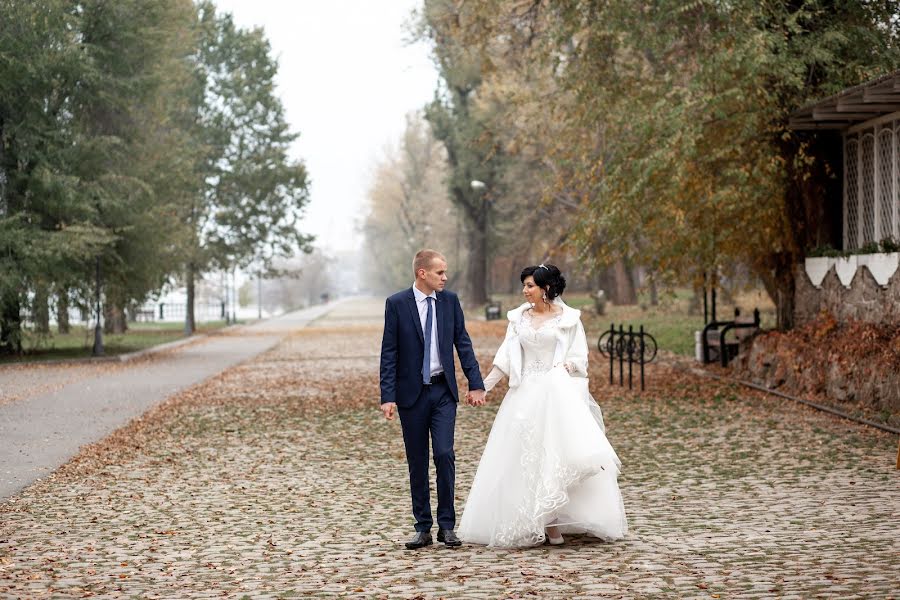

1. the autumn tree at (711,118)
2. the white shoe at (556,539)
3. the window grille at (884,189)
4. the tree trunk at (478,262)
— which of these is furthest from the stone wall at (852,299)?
the tree trunk at (478,262)

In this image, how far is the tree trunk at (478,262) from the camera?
64688 mm

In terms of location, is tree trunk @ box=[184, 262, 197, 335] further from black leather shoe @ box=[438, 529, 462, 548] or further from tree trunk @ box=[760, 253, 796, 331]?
black leather shoe @ box=[438, 529, 462, 548]

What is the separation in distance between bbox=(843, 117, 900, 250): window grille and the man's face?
1230cm

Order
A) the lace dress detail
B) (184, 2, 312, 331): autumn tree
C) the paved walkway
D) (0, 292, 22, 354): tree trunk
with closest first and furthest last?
the lace dress detail
the paved walkway
(0, 292, 22, 354): tree trunk
(184, 2, 312, 331): autumn tree

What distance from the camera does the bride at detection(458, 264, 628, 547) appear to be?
788cm

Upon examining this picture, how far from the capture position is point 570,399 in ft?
26.6

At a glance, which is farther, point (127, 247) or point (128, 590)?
point (127, 247)

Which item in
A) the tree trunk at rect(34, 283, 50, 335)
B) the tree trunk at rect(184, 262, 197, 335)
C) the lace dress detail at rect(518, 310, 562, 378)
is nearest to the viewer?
the lace dress detail at rect(518, 310, 562, 378)

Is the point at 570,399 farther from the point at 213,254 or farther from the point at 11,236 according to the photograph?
the point at 213,254

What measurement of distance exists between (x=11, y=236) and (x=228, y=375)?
22.8 feet

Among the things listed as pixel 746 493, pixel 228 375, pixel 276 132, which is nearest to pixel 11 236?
pixel 228 375

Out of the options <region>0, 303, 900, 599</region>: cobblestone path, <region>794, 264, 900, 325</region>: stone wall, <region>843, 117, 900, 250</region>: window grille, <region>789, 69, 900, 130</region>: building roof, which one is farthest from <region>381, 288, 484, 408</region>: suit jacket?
<region>843, 117, 900, 250</region>: window grille

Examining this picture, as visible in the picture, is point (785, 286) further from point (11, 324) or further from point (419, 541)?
point (11, 324)

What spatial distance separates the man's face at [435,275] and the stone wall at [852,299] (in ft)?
37.3
